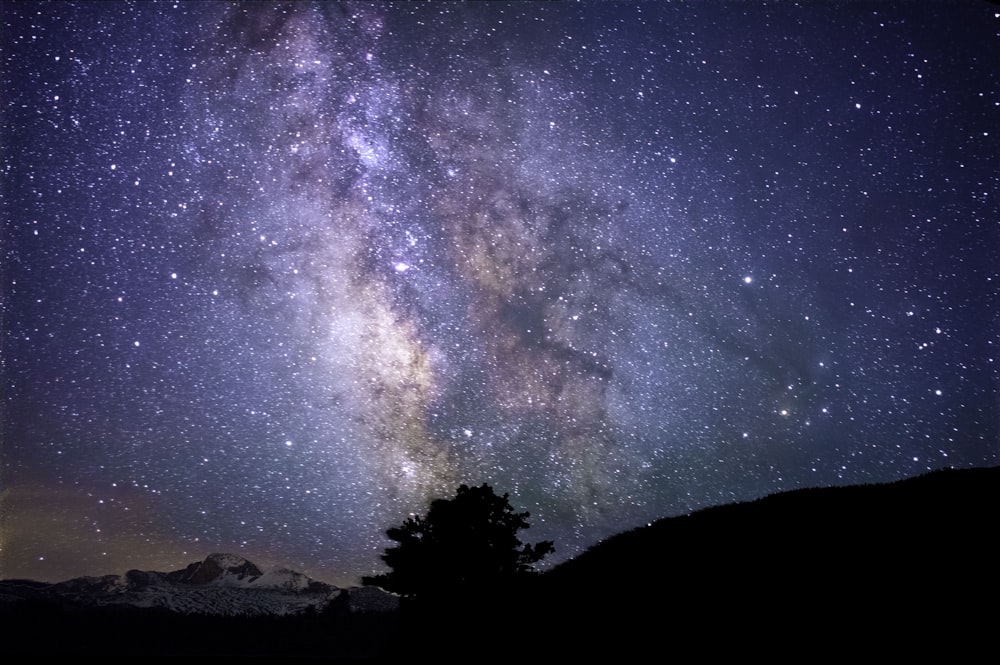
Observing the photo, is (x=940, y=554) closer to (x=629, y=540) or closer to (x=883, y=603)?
(x=883, y=603)

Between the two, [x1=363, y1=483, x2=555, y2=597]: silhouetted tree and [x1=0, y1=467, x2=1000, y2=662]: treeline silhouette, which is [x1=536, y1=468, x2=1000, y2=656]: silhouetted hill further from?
[x1=363, y1=483, x2=555, y2=597]: silhouetted tree

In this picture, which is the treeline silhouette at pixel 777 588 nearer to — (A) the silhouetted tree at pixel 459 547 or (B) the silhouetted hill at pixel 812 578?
(B) the silhouetted hill at pixel 812 578

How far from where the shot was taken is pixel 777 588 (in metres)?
10.0

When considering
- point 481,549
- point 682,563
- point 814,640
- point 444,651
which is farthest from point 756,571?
point 481,549

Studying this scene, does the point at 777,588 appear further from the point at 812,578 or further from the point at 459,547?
the point at 459,547

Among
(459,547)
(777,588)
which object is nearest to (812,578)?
(777,588)

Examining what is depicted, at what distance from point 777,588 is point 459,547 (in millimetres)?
21366

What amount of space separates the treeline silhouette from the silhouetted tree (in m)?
12.9

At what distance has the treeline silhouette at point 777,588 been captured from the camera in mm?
8438

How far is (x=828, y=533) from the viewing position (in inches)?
457

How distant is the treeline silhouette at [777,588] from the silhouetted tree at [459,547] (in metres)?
12.9

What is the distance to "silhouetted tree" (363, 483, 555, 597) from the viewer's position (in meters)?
27.7

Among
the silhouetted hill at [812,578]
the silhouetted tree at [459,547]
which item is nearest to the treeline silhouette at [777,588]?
the silhouetted hill at [812,578]

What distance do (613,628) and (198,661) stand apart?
6.71 metres
